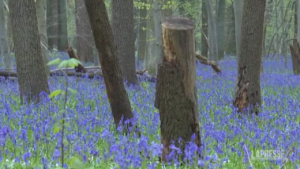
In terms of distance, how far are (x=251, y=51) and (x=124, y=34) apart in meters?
4.49

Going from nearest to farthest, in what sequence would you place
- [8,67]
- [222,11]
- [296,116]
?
[296,116], [8,67], [222,11]

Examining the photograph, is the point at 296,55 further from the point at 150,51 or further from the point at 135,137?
the point at 135,137

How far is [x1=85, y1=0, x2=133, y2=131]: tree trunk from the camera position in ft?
19.2

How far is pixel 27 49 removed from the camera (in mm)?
9047

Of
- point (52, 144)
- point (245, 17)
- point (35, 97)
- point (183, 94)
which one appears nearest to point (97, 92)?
point (35, 97)

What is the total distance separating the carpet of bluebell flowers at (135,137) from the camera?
401cm

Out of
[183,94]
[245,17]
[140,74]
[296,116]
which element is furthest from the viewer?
[140,74]

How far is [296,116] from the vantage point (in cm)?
785

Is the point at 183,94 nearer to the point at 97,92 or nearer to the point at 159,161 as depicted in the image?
the point at 159,161

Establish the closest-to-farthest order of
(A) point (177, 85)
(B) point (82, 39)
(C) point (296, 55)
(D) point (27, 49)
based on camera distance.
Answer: (A) point (177, 85) → (D) point (27, 49) → (C) point (296, 55) → (B) point (82, 39)

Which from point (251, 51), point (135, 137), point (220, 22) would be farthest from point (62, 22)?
point (135, 137)

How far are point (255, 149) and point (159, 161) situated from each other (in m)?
1.25

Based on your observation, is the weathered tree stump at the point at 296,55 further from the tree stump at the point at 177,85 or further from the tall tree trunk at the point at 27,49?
the tree stump at the point at 177,85

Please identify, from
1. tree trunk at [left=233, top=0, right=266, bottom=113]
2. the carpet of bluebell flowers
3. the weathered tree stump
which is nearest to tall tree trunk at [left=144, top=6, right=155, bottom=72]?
the carpet of bluebell flowers
